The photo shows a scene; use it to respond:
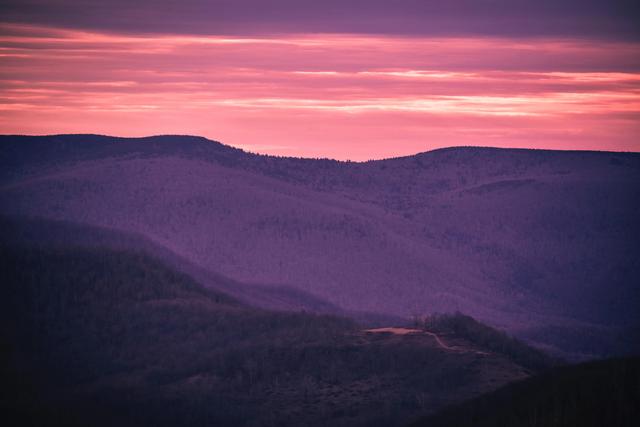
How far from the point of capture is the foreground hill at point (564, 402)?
56.2m

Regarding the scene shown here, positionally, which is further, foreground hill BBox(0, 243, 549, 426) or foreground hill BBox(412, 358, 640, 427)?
foreground hill BBox(0, 243, 549, 426)

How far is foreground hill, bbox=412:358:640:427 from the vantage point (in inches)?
2213

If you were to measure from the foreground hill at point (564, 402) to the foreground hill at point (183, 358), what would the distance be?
31.6 ft

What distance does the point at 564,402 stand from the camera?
61.1m

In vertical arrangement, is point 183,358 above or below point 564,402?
below

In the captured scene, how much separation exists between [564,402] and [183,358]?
49.9 meters

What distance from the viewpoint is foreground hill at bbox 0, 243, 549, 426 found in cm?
8512

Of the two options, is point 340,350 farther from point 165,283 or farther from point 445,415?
point 165,283

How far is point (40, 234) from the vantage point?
153625 mm

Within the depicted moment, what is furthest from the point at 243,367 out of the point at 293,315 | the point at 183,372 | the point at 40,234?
the point at 40,234

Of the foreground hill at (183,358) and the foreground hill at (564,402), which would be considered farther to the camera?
the foreground hill at (183,358)

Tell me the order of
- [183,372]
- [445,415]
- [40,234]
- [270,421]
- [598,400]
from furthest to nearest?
[40,234] → [183,372] → [270,421] → [445,415] → [598,400]

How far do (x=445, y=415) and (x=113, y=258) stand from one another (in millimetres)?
67811

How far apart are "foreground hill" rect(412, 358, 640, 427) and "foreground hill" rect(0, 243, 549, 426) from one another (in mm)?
9640
